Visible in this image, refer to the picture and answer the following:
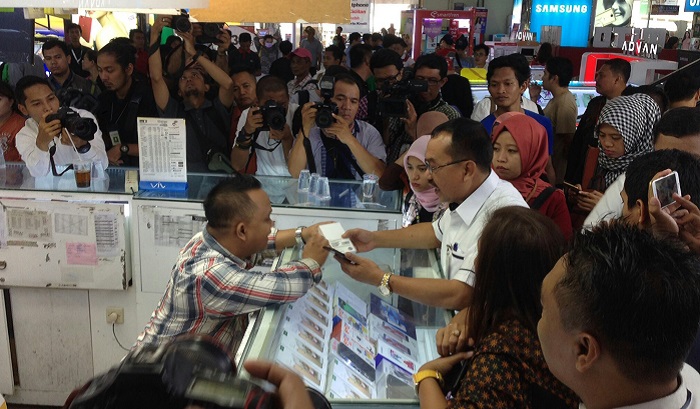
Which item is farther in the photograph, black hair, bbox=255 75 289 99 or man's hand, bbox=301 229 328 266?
black hair, bbox=255 75 289 99

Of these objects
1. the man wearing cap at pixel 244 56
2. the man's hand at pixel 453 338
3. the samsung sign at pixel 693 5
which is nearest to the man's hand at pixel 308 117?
the man's hand at pixel 453 338

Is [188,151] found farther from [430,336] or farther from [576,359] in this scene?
[576,359]

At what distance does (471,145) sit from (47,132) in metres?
2.30

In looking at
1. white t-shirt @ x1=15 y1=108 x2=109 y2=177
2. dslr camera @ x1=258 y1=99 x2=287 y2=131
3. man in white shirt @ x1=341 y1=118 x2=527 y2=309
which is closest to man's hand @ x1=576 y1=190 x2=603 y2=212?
man in white shirt @ x1=341 y1=118 x2=527 y2=309

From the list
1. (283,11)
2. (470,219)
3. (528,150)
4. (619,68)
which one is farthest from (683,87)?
(283,11)

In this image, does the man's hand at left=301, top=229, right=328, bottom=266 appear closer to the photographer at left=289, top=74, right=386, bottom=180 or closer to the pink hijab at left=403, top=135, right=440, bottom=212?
the pink hijab at left=403, top=135, right=440, bottom=212

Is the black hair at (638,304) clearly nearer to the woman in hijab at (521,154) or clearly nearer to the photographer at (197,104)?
the woman in hijab at (521,154)

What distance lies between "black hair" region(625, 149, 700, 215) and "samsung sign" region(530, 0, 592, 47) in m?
14.9

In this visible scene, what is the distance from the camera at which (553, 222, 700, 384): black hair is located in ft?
3.47

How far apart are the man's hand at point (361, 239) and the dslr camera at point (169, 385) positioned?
1628mm

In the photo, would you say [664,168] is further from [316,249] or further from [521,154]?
[316,249]

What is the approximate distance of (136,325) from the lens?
142 inches

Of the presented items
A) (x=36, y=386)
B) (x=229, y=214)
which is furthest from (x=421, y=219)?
(x=36, y=386)

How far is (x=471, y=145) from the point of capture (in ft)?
7.29
